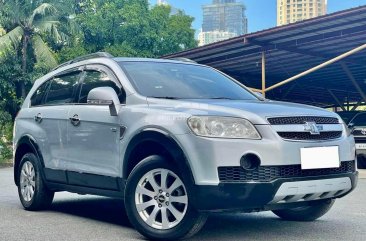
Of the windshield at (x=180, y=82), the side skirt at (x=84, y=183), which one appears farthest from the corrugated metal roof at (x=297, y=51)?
the side skirt at (x=84, y=183)

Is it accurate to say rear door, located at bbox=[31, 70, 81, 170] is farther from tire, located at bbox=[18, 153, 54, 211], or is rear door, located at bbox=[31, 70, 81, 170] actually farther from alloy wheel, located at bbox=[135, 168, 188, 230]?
alloy wheel, located at bbox=[135, 168, 188, 230]

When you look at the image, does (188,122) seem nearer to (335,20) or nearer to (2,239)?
(2,239)

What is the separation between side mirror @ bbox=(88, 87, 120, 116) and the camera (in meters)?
5.02

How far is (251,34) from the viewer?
14.8 m

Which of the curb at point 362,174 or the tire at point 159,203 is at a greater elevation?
the tire at point 159,203

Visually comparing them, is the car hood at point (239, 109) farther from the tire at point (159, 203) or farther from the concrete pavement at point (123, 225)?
the concrete pavement at point (123, 225)

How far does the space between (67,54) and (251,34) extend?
747 inches

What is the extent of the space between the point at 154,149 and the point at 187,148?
0.50m

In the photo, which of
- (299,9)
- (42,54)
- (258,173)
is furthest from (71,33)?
(299,9)

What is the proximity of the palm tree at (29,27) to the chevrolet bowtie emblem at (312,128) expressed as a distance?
21.6 m

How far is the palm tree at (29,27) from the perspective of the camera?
24.5m

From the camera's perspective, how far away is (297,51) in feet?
56.3

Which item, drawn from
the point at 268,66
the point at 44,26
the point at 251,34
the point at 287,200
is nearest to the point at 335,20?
the point at 251,34

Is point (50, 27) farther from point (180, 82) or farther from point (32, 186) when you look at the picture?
point (180, 82)
